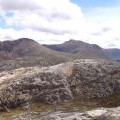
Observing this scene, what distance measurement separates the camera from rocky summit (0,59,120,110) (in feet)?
270

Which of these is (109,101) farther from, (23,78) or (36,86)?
(23,78)

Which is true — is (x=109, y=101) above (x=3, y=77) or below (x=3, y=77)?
below

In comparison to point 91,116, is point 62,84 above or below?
above

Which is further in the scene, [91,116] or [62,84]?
[62,84]

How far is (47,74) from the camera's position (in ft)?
289

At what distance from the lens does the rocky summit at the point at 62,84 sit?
82.2 meters

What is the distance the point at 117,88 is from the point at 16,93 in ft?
87.1

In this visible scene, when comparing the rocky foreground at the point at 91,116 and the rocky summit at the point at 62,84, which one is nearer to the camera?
the rocky foreground at the point at 91,116

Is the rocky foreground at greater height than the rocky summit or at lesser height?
lesser

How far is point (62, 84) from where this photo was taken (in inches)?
3351

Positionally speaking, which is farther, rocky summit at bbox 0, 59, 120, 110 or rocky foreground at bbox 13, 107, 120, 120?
rocky summit at bbox 0, 59, 120, 110

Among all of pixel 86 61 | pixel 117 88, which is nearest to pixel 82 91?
pixel 117 88

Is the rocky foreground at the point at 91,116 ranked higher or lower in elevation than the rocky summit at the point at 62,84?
lower

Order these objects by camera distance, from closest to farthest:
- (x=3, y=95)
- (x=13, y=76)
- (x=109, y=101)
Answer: (x=109, y=101)
(x=3, y=95)
(x=13, y=76)
